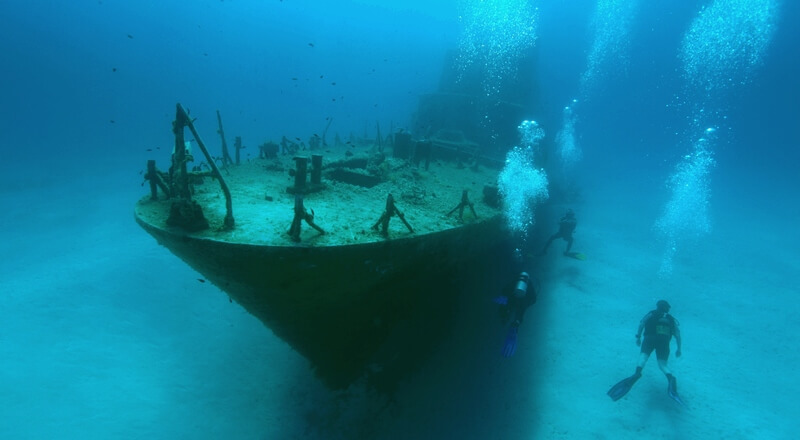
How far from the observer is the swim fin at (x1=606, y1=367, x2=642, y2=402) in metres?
7.98

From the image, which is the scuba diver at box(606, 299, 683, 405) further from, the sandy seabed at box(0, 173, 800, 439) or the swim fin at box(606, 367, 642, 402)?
the sandy seabed at box(0, 173, 800, 439)

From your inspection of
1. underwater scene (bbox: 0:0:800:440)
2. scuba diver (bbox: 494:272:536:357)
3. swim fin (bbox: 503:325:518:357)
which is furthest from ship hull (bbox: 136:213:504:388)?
swim fin (bbox: 503:325:518:357)

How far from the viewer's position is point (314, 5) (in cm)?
13838

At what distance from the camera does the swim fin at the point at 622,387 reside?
26.2 feet

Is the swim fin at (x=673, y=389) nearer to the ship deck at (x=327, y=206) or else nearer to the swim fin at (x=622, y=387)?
the swim fin at (x=622, y=387)

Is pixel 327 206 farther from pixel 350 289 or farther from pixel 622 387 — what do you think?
pixel 622 387

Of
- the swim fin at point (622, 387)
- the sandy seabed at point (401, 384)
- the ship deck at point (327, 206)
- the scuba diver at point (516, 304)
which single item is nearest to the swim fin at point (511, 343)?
the scuba diver at point (516, 304)

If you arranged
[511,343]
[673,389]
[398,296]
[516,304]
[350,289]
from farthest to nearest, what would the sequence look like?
[673,389], [511,343], [516,304], [398,296], [350,289]

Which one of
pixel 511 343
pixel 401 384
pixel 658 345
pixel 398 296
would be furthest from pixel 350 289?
pixel 658 345

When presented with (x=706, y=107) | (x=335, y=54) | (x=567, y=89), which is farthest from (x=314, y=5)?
(x=706, y=107)

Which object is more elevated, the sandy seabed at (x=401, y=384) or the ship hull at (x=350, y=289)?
the ship hull at (x=350, y=289)

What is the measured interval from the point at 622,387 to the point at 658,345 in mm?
1264

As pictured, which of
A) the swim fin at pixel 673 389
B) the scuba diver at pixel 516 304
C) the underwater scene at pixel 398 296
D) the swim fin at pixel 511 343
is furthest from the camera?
the swim fin at pixel 673 389

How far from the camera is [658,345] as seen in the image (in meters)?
8.25
